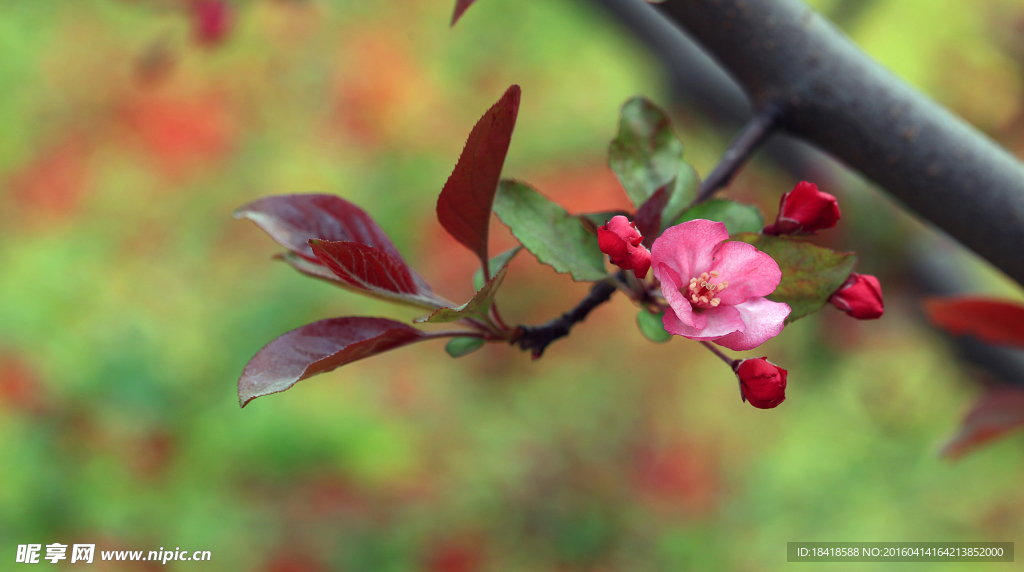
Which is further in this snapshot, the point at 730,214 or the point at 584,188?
the point at 584,188

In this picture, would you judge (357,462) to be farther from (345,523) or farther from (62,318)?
(62,318)

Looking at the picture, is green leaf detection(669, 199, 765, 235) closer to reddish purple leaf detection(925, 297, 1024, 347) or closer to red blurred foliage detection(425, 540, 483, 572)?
reddish purple leaf detection(925, 297, 1024, 347)

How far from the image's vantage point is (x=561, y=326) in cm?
40

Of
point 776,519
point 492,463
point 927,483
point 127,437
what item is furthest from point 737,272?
point 927,483

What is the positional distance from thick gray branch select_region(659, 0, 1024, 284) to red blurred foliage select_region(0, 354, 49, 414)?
1787mm

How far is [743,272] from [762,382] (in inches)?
2.2

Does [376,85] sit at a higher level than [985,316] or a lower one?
higher

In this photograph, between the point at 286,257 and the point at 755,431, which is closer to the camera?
the point at 286,257

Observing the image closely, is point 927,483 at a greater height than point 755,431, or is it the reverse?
point 755,431

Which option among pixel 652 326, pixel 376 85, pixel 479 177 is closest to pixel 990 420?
pixel 652 326

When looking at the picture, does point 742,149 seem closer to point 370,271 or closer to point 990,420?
point 370,271

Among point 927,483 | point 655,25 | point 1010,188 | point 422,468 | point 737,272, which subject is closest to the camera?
point 737,272

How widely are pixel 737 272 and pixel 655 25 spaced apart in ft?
2.32

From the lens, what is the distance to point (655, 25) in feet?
3.05
